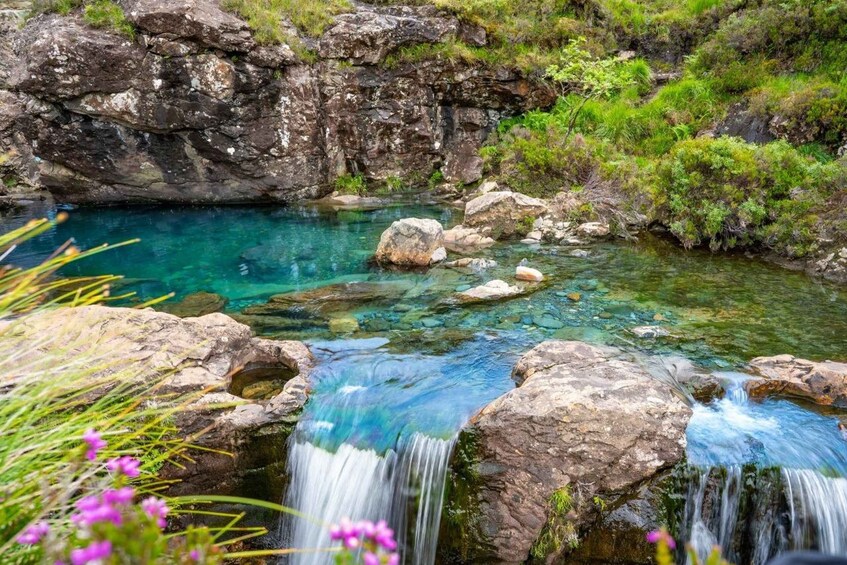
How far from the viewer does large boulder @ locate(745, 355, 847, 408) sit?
5453 millimetres

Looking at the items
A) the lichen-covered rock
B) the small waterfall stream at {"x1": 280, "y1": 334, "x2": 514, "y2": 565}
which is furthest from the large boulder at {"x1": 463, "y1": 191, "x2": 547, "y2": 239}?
the lichen-covered rock

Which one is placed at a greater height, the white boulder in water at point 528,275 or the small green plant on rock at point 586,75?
the small green plant on rock at point 586,75

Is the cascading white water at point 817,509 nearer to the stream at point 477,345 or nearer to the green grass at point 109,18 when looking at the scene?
the stream at point 477,345

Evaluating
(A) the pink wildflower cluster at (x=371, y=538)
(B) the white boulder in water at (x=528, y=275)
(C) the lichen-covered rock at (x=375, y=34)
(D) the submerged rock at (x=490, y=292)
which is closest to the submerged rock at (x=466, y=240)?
(B) the white boulder in water at (x=528, y=275)

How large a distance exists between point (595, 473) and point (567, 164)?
1142 cm

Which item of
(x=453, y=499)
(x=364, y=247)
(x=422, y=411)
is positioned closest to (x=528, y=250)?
(x=364, y=247)

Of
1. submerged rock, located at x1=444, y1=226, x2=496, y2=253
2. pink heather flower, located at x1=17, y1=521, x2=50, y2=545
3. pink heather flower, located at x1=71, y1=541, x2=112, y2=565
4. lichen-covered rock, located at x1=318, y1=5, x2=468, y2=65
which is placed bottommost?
submerged rock, located at x1=444, y1=226, x2=496, y2=253

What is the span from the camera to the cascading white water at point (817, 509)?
4223 millimetres

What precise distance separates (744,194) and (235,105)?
1314 cm

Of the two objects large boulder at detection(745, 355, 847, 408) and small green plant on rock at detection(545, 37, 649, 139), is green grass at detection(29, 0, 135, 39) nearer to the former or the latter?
small green plant on rock at detection(545, 37, 649, 139)

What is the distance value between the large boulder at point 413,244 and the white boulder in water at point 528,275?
1.82m

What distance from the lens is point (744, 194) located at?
1059 centimetres

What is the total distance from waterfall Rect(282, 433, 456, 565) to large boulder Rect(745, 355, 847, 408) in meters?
3.49

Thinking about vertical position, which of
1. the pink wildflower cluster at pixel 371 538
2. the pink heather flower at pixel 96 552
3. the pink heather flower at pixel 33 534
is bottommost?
the pink heather flower at pixel 33 534
